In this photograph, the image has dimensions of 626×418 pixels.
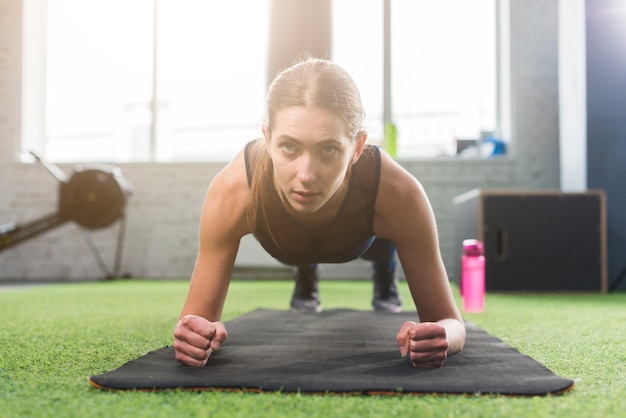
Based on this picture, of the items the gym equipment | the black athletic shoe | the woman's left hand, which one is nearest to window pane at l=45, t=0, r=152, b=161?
the gym equipment

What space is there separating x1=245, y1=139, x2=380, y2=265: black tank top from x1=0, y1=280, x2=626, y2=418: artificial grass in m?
0.46

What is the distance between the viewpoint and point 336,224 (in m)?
1.44

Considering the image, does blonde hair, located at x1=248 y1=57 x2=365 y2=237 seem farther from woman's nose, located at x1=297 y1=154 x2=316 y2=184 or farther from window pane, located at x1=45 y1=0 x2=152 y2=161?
window pane, located at x1=45 y1=0 x2=152 y2=161

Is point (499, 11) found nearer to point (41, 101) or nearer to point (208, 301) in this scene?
point (41, 101)

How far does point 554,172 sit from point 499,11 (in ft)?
4.76

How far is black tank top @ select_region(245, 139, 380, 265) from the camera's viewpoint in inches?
55.3

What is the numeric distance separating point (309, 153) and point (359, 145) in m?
0.19

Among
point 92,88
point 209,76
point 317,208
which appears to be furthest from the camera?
point 92,88

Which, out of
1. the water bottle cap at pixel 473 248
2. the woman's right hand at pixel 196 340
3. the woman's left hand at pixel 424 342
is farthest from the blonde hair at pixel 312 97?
the water bottle cap at pixel 473 248

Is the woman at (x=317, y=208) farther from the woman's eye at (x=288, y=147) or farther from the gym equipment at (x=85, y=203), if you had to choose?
the gym equipment at (x=85, y=203)

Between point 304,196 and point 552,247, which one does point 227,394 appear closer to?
point 304,196

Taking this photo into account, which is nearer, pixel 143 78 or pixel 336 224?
pixel 336 224

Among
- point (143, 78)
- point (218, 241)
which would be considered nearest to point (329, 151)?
point (218, 241)

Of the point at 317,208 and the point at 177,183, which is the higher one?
the point at 177,183
